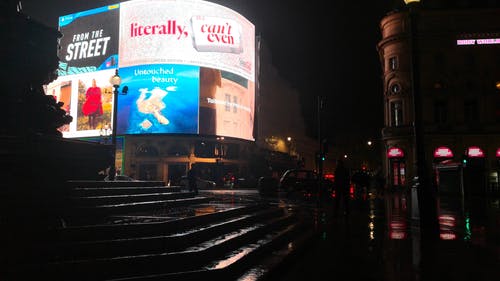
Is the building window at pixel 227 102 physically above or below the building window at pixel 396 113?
above

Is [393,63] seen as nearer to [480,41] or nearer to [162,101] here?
[480,41]

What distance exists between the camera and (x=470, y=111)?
131 feet

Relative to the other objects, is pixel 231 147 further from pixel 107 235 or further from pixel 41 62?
pixel 107 235

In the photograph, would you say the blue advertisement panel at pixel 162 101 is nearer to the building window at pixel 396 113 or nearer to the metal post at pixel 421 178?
the building window at pixel 396 113

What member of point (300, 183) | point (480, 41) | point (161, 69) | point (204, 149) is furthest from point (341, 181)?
point (204, 149)

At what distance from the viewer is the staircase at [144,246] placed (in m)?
4.81

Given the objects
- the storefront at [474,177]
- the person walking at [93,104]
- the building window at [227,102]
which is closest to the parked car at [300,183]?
the storefront at [474,177]

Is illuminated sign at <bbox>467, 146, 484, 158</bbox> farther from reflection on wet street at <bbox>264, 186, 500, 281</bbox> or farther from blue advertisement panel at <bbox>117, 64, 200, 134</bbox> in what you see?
reflection on wet street at <bbox>264, 186, 500, 281</bbox>

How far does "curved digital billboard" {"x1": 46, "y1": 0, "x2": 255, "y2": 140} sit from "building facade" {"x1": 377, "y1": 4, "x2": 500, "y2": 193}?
19.5 meters

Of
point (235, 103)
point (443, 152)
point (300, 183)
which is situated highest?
point (235, 103)

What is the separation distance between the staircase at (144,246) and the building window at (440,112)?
36463 mm

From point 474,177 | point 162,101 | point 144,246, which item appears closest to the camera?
point 144,246

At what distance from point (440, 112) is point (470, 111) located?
2.75m

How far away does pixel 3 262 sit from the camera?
4703mm
